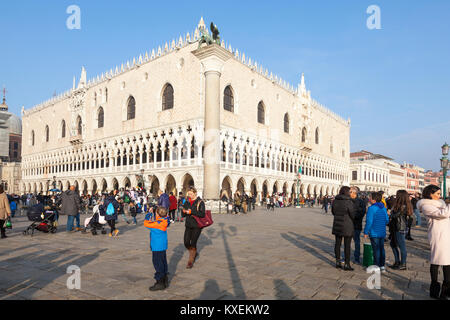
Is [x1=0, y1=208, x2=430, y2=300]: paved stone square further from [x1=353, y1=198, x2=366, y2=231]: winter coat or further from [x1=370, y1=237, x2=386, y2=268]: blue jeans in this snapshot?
[x1=353, y1=198, x2=366, y2=231]: winter coat

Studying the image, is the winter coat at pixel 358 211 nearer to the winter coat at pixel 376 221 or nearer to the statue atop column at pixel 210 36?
the winter coat at pixel 376 221

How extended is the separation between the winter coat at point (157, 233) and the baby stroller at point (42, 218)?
283 inches

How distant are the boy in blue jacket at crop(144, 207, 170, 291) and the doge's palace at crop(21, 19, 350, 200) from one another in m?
18.6

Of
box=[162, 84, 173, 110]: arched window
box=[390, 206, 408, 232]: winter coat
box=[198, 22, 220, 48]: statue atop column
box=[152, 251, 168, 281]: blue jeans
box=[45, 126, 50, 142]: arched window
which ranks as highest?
box=[198, 22, 220, 48]: statue atop column

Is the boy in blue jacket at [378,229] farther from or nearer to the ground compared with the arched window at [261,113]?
nearer to the ground

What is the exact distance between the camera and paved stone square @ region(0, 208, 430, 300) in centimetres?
450

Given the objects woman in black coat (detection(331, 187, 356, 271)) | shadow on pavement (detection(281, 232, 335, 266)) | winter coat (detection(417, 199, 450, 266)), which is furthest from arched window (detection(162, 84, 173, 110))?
winter coat (detection(417, 199, 450, 266))

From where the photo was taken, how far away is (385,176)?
7562 cm

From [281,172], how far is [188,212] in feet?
111

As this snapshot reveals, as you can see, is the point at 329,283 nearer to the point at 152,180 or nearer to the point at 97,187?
the point at 152,180

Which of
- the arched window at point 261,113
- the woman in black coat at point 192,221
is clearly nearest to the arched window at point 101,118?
the arched window at point 261,113

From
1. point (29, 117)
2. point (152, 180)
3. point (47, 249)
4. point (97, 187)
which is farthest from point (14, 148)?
point (47, 249)

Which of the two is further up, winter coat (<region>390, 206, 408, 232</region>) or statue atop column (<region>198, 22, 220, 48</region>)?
statue atop column (<region>198, 22, 220, 48</region>)

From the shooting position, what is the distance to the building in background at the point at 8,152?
47569 millimetres
